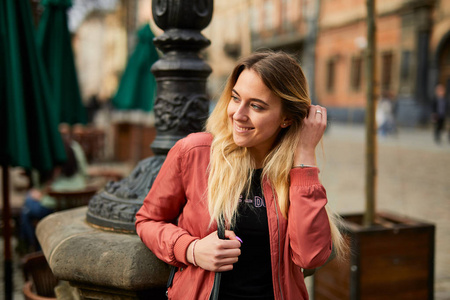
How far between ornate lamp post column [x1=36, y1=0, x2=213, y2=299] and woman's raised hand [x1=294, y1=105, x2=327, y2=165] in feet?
2.79

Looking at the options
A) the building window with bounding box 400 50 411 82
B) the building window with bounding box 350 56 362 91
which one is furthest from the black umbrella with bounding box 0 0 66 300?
the building window with bounding box 350 56 362 91

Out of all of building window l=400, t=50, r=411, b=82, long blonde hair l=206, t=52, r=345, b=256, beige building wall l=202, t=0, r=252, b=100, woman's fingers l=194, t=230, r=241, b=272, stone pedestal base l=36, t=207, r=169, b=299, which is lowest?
stone pedestal base l=36, t=207, r=169, b=299

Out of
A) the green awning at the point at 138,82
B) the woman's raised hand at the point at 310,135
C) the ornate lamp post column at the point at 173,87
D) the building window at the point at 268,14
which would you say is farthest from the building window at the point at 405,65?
the woman's raised hand at the point at 310,135

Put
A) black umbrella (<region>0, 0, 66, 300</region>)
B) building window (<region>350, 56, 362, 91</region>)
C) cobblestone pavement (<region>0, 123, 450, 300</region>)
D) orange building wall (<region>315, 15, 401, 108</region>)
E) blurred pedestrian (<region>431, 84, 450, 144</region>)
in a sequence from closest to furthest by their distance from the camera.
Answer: black umbrella (<region>0, 0, 66, 300</region>) → cobblestone pavement (<region>0, 123, 450, 300</region>) → blurred pedestrian (<region>431, 84, 450, 144</region>) → orange building wall (<region>315, 15, 401, 108</region>) → building window (<region>350, 56, 362, 91</region>)

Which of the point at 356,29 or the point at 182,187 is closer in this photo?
the point at 182,187

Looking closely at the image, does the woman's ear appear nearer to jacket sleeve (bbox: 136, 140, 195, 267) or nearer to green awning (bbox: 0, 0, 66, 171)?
jacket sleeve (bbox: 136, 140, 195, 267)

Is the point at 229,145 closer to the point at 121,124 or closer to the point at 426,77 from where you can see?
the point at 121,124

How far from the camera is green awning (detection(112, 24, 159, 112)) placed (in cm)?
908

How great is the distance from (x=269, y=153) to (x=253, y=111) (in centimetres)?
22

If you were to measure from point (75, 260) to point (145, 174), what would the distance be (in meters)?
0.65

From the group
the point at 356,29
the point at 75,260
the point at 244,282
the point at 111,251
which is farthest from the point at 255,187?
the point at 356,29

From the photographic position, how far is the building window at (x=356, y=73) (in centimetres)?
2662

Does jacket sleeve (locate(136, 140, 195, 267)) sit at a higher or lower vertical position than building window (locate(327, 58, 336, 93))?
lower

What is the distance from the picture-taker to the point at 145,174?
2639mm
